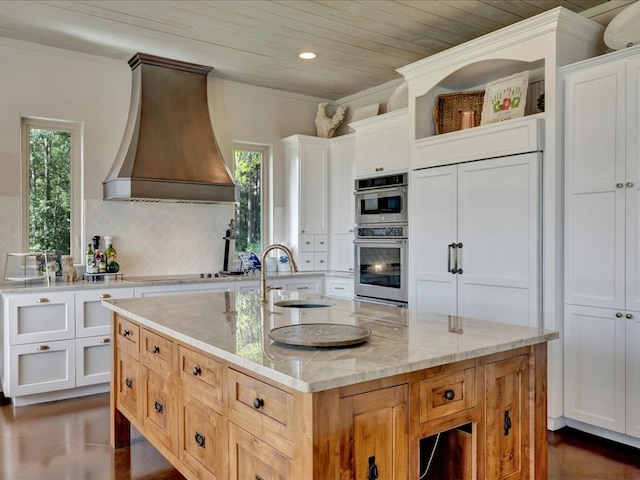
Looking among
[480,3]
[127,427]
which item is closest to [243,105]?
[480,3]

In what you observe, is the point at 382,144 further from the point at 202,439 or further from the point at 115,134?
the point at 202,439

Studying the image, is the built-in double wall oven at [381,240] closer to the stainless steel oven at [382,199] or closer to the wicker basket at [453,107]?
the stainless steel oven at [382,199]

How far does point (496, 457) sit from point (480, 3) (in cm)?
293

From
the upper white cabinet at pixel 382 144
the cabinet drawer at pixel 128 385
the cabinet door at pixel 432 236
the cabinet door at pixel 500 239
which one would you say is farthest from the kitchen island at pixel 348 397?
the upper white cabinet at pixel 382 144

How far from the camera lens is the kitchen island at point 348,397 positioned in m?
1.41

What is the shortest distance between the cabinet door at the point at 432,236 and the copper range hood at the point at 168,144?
1778 millimetres

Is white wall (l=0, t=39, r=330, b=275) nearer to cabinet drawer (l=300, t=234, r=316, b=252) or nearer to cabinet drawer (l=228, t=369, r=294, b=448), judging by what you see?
cabinet drawer (l=300, t=234, r=316, b=252)

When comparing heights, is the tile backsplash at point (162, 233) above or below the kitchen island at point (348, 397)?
above

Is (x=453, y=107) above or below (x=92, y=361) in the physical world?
above

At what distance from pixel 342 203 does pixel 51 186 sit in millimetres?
2752

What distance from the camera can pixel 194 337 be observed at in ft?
6.14

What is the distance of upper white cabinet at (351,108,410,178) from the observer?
14.1 feet

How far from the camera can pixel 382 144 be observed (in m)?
4.49

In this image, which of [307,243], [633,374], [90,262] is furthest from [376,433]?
[307,243]
